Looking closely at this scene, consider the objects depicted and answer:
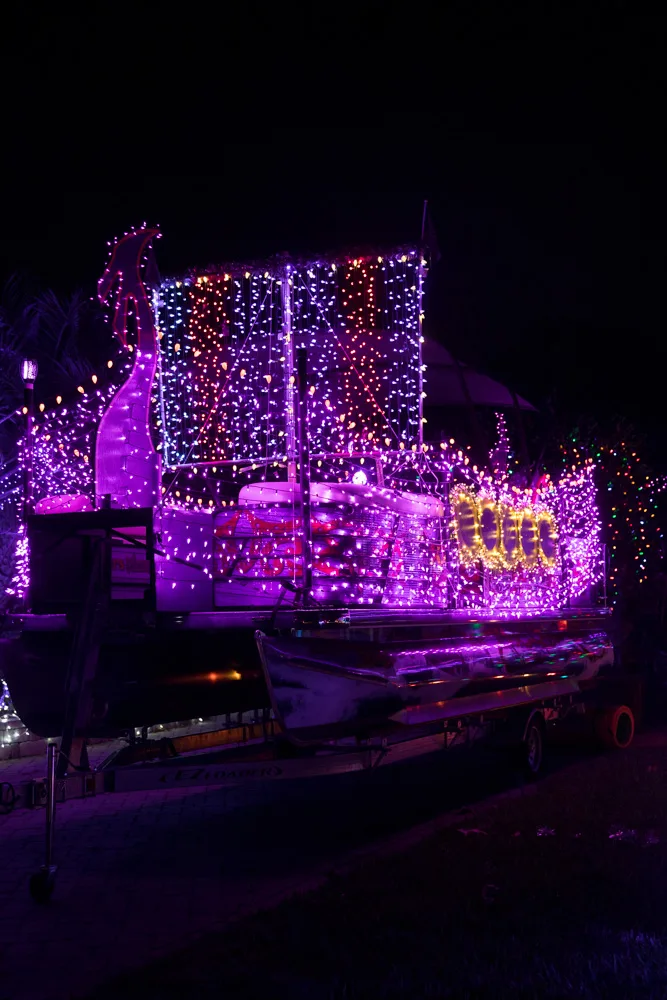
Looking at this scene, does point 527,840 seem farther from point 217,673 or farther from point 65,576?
point 65,576

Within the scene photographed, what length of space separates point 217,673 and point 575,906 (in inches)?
105

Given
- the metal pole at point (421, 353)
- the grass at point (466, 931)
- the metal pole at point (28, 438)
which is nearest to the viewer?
the grass at point (466, 931)

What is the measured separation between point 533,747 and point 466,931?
4.90m

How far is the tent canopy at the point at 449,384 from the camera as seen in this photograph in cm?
1111

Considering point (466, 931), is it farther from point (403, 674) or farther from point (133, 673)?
point (133, 673)

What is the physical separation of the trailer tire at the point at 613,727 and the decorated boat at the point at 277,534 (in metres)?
1.44

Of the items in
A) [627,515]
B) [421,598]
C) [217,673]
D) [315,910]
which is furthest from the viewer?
[627,515]

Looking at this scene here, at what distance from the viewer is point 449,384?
11.6 m

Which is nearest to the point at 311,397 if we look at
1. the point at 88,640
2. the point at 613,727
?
the point at 88,640

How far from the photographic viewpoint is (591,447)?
46.7 feet

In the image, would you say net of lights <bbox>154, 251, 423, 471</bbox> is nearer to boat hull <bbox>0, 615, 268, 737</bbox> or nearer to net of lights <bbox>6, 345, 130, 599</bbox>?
net of lights <bbox>6, 345, 130, 599</bbox>

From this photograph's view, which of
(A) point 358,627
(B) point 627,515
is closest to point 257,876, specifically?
(A) point 358,627

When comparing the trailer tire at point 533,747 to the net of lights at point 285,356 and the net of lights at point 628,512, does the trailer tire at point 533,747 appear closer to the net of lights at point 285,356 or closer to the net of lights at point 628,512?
the net of lights at point 285,356

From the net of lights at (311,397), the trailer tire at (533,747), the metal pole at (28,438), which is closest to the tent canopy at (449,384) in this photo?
the net of lights at (311,397)
